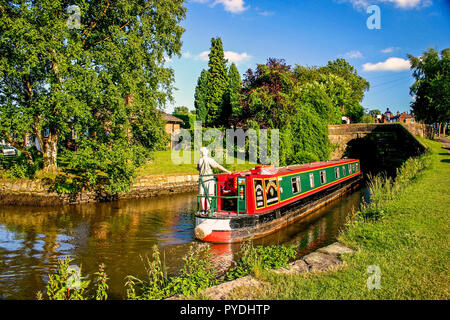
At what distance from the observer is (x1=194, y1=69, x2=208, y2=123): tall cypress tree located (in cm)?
3991

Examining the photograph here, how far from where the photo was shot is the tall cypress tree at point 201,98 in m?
39.9

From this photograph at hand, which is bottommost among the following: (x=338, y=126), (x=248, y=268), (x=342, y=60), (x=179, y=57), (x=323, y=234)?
(x=323, y=234)

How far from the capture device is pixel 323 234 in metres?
10.5

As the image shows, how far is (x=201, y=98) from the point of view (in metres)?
40.8

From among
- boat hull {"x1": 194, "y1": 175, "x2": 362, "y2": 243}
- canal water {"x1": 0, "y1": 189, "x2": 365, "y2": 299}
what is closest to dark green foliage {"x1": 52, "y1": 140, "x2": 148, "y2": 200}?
canal water {"x1": 0, "y1": 189, "x2": 365, "y2": 299}

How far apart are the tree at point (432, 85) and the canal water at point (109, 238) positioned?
2433 centimetres

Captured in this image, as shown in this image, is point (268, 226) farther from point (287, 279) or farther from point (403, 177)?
point (403, 177)

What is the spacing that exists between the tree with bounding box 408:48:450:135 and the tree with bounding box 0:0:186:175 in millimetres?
29362

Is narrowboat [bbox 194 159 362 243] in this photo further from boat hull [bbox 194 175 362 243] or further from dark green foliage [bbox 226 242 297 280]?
dark green foliage [bbox 226 242 297 280]

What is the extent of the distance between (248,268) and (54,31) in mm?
12576

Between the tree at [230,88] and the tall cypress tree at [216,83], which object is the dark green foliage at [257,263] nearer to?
the tree at [230,88]

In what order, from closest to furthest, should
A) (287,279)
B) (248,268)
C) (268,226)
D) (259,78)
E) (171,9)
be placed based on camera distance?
(287,279) → (248,268) → (268,226) → (171,9) → (259,78)

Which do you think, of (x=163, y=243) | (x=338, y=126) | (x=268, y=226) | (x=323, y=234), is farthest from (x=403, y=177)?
(x=338, y=126)

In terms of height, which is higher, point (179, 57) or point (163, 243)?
point (179, 57)
